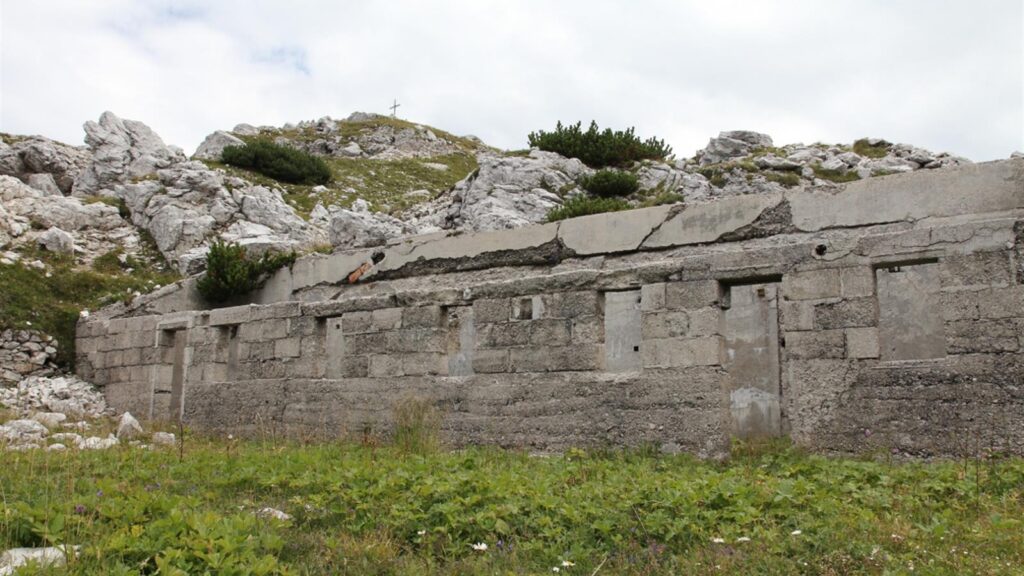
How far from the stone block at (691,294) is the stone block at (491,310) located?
198 cm

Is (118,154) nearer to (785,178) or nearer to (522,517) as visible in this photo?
(785,178)

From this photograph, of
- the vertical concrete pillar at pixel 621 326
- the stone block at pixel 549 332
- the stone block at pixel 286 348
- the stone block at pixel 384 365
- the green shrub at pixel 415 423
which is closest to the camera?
the stone block at pixel 549 332

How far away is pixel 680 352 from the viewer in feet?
27.6

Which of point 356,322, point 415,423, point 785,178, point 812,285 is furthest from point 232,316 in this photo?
point 785,178

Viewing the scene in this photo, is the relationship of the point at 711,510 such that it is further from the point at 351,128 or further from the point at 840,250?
the point at 351,128

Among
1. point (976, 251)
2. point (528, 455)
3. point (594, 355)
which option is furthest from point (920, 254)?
point (528, 455)

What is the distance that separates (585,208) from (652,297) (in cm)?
808

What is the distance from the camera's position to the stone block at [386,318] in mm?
10516

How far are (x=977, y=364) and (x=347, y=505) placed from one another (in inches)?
214

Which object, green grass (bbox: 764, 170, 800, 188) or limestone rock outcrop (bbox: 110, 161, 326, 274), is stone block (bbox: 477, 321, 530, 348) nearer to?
limestone rock outcrop (bbox: 110, 161, 326, 274)

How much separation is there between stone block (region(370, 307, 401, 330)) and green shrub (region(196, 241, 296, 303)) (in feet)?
15.1

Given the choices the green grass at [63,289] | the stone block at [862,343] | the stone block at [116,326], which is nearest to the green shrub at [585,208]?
the green grass at [63,289]

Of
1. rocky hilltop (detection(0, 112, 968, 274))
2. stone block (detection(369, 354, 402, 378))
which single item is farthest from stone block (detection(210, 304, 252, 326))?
rocky hilltop (detection(0, 112, 968, 274))

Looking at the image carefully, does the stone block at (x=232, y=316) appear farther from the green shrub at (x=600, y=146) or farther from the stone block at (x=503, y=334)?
the green shrub at (x=600, y=146)
